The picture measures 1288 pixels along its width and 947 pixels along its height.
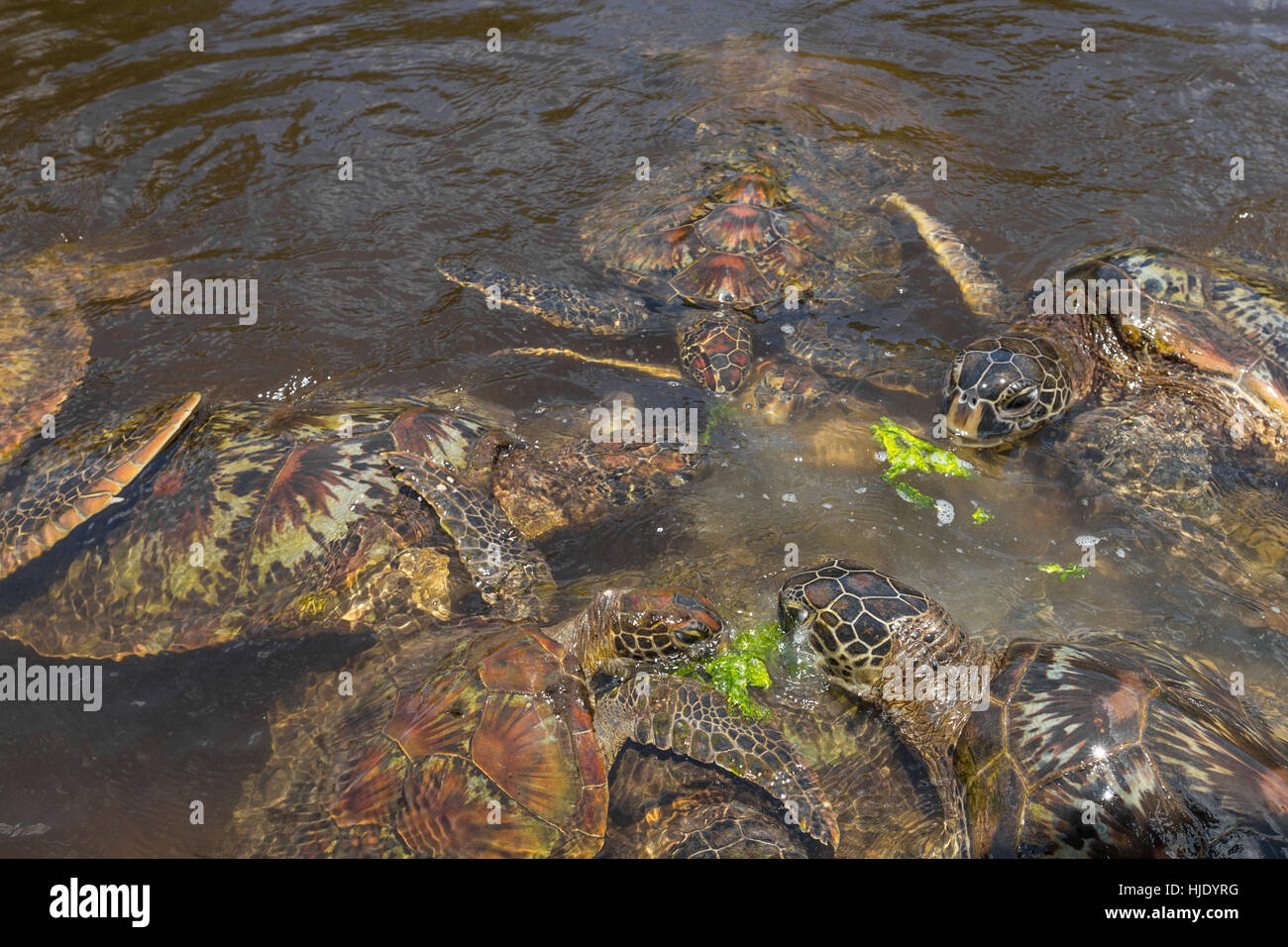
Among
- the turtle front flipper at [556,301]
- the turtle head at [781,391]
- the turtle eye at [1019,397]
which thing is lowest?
the turtle head at [781,391]

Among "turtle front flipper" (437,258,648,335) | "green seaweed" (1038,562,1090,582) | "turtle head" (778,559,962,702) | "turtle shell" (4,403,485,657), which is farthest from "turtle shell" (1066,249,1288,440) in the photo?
"turtle shell" (4,403,485,657)

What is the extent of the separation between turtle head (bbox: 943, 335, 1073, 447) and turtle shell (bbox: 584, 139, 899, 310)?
5.10ft

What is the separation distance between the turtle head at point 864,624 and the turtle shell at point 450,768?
1.44 metres

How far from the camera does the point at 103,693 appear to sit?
478cm

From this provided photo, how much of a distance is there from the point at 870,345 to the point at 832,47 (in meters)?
5.50

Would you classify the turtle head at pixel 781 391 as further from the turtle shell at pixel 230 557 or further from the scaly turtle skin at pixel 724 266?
the turtle shell at pixel 230 557

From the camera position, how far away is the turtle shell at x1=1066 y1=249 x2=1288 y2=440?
20.2 feet

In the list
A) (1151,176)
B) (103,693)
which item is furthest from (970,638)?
(1151,176)

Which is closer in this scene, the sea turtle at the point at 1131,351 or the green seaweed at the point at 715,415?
the sea turtle at the point at 1131,351

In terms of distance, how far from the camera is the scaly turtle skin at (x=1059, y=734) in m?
3.60

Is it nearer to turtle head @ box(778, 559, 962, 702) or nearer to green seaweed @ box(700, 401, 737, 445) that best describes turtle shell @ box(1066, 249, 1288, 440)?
green seaweed @ box(700, 401, 737, 445)

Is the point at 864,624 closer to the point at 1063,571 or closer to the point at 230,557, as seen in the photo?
the point at 1063,571

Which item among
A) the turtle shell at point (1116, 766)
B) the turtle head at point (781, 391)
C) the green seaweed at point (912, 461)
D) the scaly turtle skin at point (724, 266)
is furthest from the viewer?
the scaly turtle skin at point (724, 266)

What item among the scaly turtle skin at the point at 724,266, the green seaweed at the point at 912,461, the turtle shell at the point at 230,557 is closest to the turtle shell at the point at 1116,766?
the green seaweed at the point at 912,461
